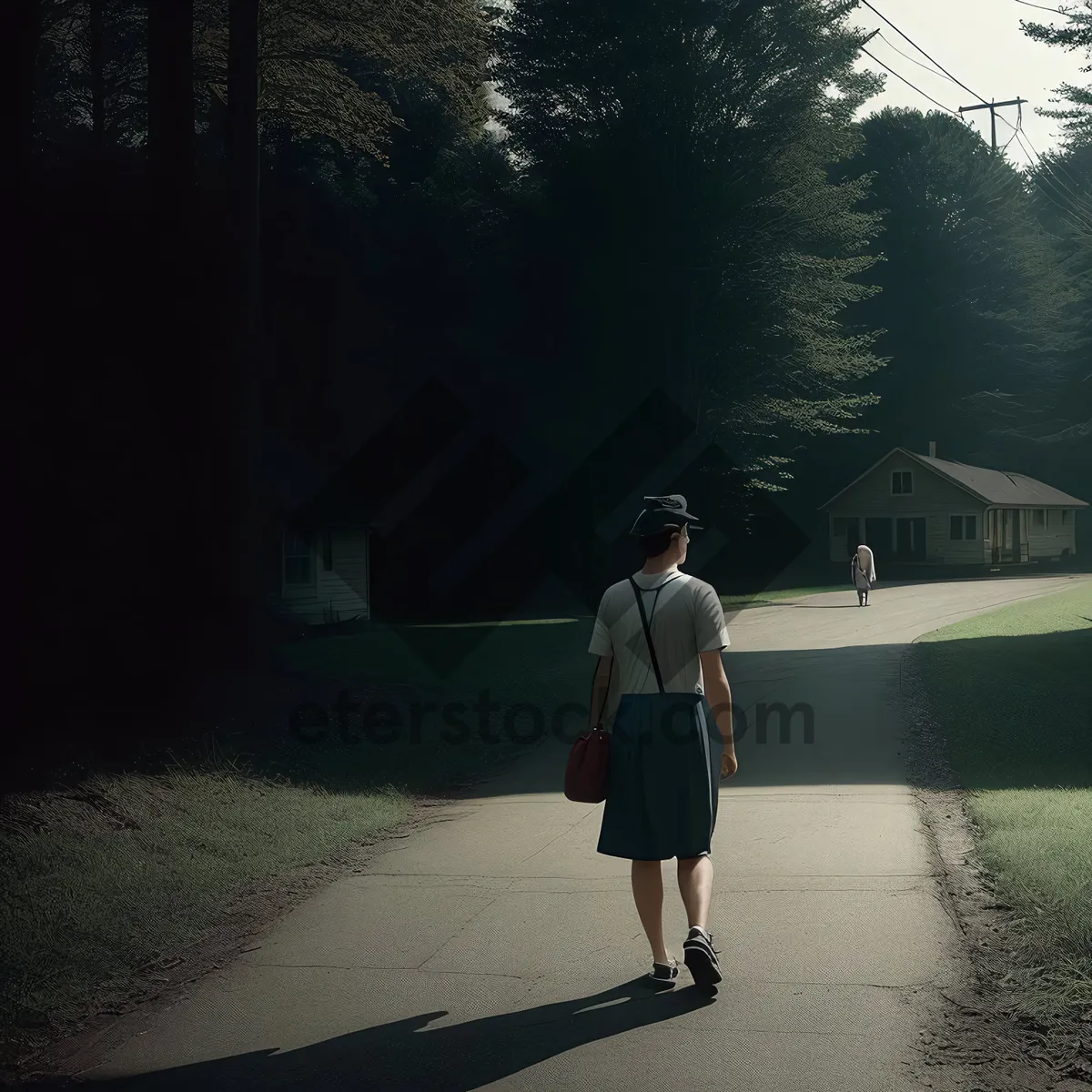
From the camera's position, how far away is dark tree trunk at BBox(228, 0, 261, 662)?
13906mm

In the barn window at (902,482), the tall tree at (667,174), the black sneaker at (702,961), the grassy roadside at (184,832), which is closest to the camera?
the black sneaker at (702,961)

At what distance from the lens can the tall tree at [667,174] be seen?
3662 centimetres

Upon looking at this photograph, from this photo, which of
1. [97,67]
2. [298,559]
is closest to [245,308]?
[97,67]

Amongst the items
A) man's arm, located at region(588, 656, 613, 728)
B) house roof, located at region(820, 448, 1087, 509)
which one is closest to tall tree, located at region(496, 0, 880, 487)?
house roof, located at region(820, 448, 1087, 509)

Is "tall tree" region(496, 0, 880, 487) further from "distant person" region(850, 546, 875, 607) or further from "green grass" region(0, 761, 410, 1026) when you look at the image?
"green grass" region(0, 761, 410, 1026)

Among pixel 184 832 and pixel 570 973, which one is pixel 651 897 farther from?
pixel 184 832

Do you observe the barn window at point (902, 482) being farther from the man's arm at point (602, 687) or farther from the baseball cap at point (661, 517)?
the man's arm at point (602, 687)

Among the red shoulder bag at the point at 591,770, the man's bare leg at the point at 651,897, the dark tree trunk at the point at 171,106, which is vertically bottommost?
the man's bare leg at the point at 651,897

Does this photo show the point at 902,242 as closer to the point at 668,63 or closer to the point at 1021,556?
the point at 1021,556

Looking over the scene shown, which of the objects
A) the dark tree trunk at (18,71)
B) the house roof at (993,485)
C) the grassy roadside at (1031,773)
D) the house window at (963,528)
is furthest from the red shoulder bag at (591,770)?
the house window at (963,528)

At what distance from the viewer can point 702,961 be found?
532 centimetres

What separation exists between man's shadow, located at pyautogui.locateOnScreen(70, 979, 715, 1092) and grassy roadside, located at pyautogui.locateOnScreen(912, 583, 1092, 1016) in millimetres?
1582

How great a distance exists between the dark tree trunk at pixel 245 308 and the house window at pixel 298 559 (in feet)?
56.5

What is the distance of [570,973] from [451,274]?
1365 inches
